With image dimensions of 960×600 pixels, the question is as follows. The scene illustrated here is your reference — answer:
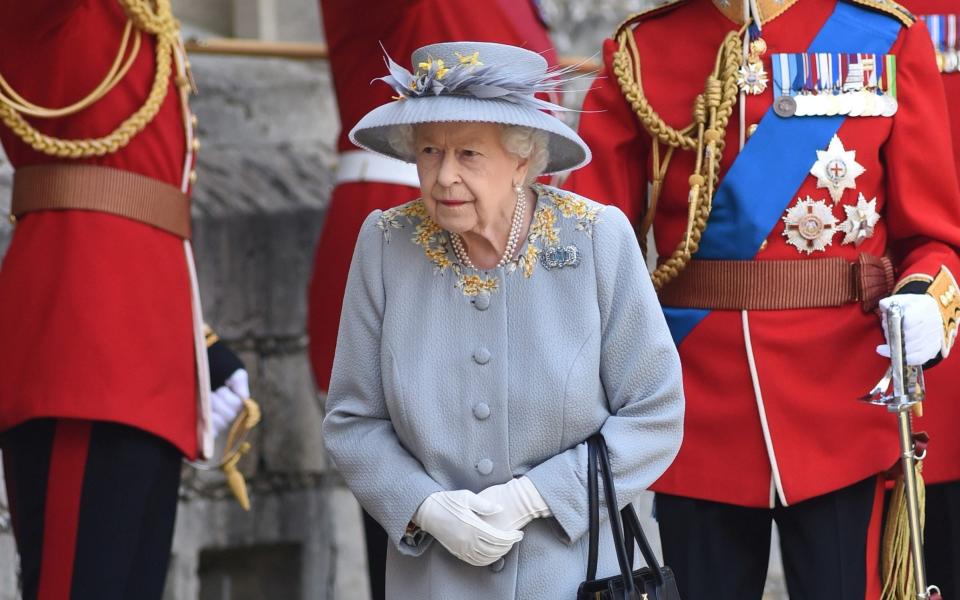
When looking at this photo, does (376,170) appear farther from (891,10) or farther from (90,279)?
(891,10)

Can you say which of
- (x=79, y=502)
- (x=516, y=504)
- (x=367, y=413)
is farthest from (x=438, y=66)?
(x=79, y=502)

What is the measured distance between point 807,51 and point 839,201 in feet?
1.08

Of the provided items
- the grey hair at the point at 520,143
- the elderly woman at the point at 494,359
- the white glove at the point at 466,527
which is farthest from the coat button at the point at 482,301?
the white glove at the point at 466,527

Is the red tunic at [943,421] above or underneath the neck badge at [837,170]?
underneath

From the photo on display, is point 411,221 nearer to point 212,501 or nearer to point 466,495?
point 466,495

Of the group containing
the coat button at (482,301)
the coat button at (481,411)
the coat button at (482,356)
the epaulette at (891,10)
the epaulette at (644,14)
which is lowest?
the coat button at (481,411)

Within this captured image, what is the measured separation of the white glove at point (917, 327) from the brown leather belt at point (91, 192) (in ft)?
5.30

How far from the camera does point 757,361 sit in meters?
4.14

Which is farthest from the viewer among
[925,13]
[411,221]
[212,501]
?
[212,501]

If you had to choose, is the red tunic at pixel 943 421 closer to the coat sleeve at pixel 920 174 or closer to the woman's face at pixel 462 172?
the coat sleeve at pixel 920 174

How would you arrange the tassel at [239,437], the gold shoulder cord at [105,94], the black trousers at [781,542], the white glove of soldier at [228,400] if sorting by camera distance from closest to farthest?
the black trousers at [781,542] → the gold shoulder cord at [105,94] → the white glove of soldier at [228,400] → the tassel at [239,437]

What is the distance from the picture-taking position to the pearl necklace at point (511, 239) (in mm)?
3611

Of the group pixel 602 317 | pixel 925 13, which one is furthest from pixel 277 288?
pixel 602 317

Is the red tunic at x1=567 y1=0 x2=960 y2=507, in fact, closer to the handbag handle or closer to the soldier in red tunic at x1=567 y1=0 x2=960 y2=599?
the soldier in red tunic at x1=567 y1=0 x2=960 y2=599
